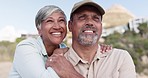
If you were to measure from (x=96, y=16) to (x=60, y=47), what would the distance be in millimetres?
539

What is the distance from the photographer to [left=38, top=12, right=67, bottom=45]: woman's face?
3.10 m

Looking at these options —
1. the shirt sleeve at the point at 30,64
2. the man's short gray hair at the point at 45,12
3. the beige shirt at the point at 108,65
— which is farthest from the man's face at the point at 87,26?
the shirt sleeve at the point at 30,64

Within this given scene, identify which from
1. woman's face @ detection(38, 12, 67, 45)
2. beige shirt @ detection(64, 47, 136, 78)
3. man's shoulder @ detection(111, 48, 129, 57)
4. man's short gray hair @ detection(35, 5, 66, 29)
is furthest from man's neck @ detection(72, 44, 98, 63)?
man's short gray hair @ detection(35, 5, 66, 29)

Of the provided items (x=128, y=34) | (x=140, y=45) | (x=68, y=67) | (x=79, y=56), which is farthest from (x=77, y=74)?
(x=128, y=34)

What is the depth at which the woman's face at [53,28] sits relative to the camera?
310 centimetres

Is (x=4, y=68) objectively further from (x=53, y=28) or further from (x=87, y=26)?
(x=87, y=26)

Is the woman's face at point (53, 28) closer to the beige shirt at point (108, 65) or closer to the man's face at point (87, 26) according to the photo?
the man's face at point (87, 26)

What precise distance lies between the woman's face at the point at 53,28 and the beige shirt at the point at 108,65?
1.11 ft

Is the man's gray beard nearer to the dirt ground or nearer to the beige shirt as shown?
the beige shirt

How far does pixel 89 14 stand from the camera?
289cm

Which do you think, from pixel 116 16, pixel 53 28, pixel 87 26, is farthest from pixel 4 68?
pixel 116 16

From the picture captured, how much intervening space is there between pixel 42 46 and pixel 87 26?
47cm

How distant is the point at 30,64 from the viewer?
267 centimetres

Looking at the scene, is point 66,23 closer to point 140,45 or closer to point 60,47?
point 60,47
